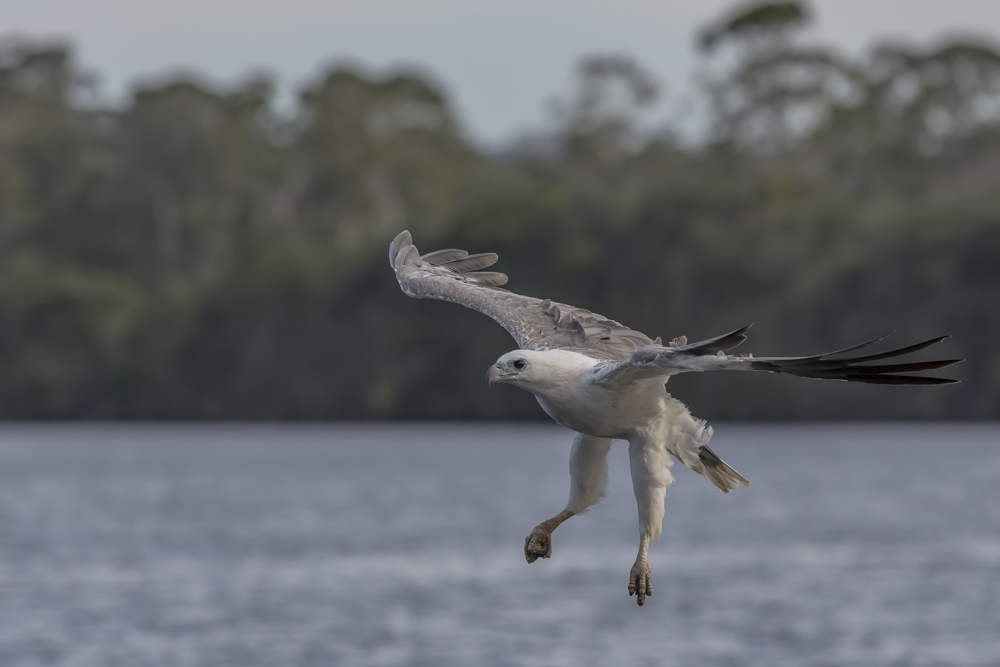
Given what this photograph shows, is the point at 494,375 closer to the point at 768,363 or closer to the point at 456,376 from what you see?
the point at 768,363

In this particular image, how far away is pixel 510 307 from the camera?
13.4 metres

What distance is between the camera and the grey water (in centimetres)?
3584

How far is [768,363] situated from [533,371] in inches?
68.3

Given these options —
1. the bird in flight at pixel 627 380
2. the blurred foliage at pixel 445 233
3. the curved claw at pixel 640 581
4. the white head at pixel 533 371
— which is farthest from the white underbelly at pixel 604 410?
the blurred foliage at pixel 445 233

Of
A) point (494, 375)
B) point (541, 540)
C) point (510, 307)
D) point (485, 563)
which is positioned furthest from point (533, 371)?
point (485, 563)

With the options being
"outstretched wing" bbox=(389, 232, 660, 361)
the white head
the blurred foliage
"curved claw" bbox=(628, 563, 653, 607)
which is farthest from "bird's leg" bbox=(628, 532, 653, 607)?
the blurred foliage

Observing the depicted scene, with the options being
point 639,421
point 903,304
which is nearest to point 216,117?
point 903,304

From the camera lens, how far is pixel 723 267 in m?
77.9

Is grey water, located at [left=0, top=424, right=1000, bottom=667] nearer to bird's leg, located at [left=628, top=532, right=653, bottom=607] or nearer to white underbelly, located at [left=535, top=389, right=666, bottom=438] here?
white underbelly, located at [left=535, top=389, right=666, bottom=438]

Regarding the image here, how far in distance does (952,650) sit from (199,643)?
1510 centimetres

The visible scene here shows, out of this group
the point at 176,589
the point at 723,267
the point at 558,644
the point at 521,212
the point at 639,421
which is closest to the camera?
the point at 639,421

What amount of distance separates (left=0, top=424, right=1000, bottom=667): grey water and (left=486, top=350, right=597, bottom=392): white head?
4.90 m

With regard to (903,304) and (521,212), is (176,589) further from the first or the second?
(521,212)

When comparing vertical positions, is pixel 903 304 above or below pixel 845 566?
above
